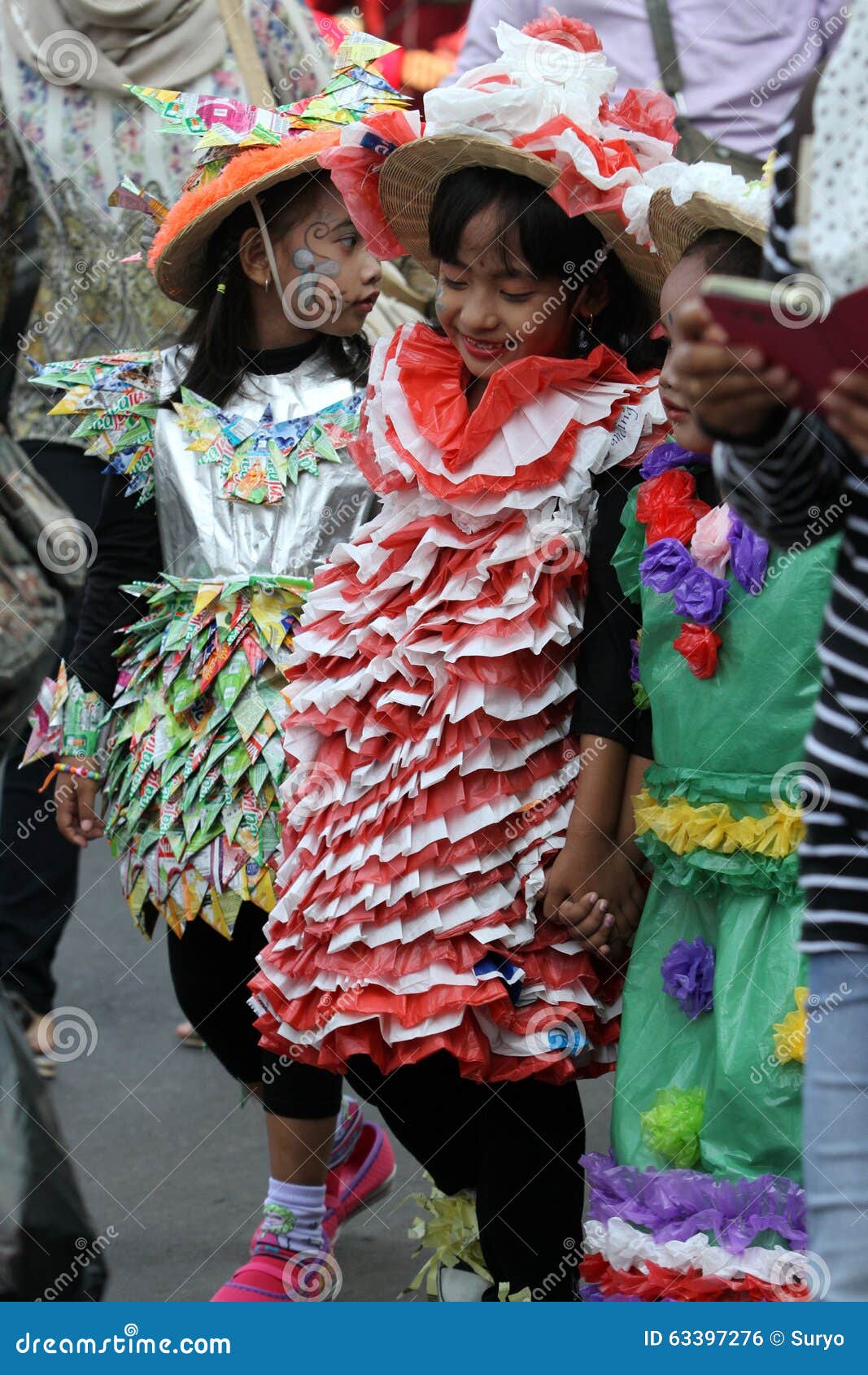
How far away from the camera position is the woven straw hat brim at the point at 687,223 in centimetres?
254

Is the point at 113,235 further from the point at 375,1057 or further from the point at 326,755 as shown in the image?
the point at 375,1057

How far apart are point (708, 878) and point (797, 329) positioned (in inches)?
37.7

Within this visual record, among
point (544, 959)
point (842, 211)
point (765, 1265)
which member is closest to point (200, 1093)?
point (544, 959)

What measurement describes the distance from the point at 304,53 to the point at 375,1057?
2524 mm

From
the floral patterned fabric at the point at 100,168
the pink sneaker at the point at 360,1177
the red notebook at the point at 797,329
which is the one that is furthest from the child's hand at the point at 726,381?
the floral patterned fabric at the point at 100,168

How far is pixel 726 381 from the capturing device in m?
1.89

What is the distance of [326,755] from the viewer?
2.93 m

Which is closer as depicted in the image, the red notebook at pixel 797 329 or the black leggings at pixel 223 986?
the red notebook at pixel 797 329

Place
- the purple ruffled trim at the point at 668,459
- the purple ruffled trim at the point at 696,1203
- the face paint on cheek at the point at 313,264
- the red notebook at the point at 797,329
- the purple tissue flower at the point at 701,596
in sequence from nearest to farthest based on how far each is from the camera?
the red notebook at the point at 797,329 < the purple ruffled trim at the point at 696,1203 < the purple tissue flower at the point at 701,596 < the purple ruffled trim at the point at 668,459 < the face paint on cheek at the point at 313,264

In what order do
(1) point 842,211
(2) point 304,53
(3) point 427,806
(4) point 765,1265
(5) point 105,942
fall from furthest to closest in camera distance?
(5) point 105,942
(2) point 304,53
(3) point 427,806
(4) point 765,1265
(1) point 842,211

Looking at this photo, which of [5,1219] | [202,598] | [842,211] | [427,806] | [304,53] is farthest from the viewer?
[304,53]

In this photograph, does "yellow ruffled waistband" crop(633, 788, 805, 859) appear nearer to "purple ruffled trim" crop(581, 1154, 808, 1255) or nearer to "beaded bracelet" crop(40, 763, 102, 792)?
"purple ruffled trim" crop(581, 1154, 808, 1255)

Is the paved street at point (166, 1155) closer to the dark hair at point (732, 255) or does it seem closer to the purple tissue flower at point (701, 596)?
the purple tissue flower at point (701, 596)

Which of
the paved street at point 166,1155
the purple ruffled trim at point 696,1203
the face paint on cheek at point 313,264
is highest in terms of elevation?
the face paint on cheek at point 313,264
